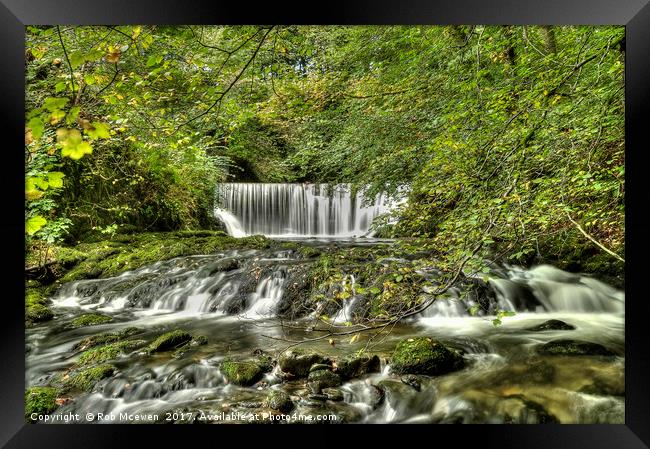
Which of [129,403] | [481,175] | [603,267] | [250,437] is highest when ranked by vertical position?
[481,175]

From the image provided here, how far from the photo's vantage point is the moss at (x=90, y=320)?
10.6ft

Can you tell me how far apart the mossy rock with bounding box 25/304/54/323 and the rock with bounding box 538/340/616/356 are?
445 cm

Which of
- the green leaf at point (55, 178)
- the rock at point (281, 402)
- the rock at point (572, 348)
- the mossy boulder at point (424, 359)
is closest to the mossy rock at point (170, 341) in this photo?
the rock at point (281, 402)

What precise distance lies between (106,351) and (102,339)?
1.00 feet

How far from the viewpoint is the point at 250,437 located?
1600 millimetres

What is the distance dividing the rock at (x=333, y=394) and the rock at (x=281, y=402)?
259mm

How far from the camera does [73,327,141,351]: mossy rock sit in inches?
112

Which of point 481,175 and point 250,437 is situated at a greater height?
point 481,175

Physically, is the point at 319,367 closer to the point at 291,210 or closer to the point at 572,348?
the point at 572,348
